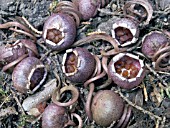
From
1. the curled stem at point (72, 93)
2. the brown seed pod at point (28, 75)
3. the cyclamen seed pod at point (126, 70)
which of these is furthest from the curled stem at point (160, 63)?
the brown seed pod at point (28, 75)

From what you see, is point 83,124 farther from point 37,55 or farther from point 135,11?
point 135,11

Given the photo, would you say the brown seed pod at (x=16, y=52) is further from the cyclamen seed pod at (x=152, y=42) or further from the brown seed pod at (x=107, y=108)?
the cyclamen seed pod at (x=152, y=42)

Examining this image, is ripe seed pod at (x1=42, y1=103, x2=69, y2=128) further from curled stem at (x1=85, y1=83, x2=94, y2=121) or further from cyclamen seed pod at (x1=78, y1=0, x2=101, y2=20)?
cyclamen seed pod at (x1=78, y1=0, x2=101, y2=20)

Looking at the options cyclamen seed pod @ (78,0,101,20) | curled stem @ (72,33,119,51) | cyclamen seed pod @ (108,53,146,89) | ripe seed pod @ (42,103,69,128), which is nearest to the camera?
cyclamen seed pod @ (108,53,146,89)

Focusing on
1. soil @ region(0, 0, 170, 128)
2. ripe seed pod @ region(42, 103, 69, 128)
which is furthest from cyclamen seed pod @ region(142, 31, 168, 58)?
ripe seed pod @ region(42, 103, 69, 128)

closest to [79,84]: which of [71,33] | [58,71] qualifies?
[58,71]

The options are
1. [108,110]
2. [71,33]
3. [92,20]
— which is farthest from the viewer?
[92,20]
